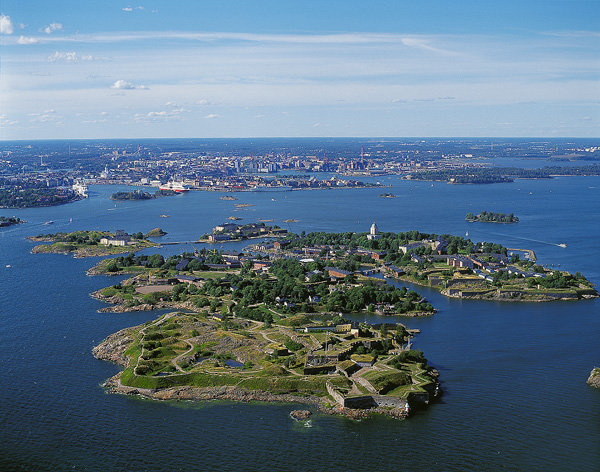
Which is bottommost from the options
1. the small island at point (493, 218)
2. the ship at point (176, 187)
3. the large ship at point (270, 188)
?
the small island at point (493, 218)

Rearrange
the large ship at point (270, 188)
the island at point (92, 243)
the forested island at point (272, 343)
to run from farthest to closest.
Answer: the large ship at point (270, 188), the island at point (92, 243), the forested island at point (272, 343)

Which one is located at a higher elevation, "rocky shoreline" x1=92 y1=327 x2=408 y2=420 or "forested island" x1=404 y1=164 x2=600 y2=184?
"forested island" x1=404 y1=164 x2=600 y2=184

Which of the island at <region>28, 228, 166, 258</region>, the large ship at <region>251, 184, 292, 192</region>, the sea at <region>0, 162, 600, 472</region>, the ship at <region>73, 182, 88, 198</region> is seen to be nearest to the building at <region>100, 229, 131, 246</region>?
the island at <region>28, 228, 166, 258</region>

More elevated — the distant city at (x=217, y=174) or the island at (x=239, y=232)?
the distant city at (x=217, y=174)

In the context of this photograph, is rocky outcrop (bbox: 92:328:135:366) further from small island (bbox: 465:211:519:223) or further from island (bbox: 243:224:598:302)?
small island (bbox: 465:211:519:223)

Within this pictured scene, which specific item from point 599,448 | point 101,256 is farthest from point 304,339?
point 101,256

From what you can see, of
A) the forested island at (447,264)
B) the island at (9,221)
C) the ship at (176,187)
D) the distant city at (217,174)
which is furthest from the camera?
the ship at (176,187)

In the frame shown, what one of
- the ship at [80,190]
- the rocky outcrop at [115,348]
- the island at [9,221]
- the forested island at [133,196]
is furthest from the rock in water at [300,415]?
the ship at [80,190]

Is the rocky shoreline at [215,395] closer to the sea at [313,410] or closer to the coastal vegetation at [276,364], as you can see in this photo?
the coastal vegetation at [276,364]
